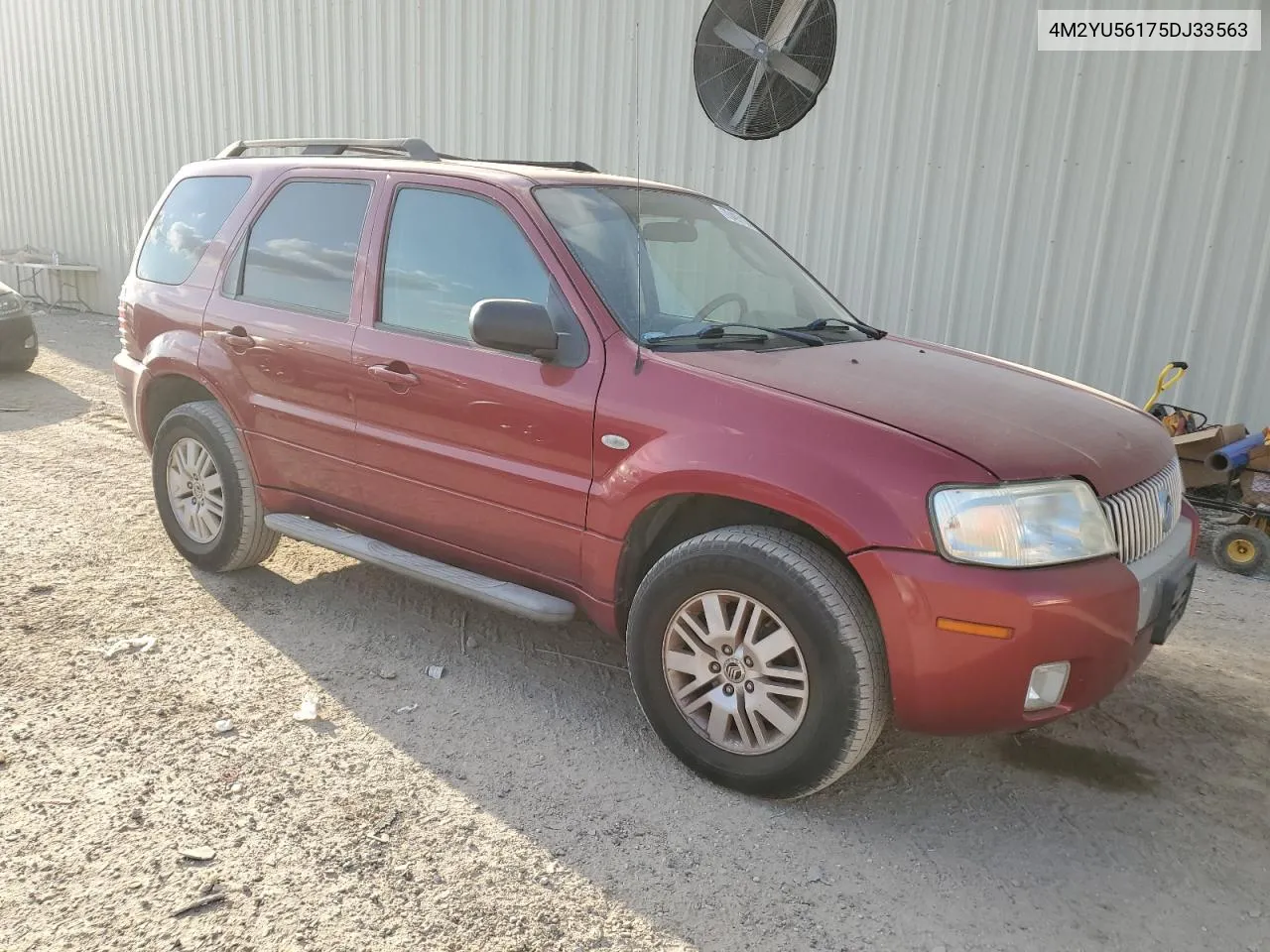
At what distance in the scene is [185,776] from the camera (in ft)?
9.29

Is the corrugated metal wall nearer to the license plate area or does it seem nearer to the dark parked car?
the license plate area

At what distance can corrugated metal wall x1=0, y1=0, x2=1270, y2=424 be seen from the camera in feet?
20.1

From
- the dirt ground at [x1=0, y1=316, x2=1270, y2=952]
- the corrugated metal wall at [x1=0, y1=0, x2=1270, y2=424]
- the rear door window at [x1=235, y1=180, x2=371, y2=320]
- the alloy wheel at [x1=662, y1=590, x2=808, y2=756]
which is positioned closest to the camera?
the dirt ground at [x1=0, y1=316, x2=1270, y2=952]

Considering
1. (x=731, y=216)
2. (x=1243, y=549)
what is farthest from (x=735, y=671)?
(x=1243, y=549)

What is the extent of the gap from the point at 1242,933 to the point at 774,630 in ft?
4.51

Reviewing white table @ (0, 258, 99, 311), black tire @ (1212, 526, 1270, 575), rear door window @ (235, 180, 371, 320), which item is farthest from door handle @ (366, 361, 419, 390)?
white table @ (0, 258, 99, 311)

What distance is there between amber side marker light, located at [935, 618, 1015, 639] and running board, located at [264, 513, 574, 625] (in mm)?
1245

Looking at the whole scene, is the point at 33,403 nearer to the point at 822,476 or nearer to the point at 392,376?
the point at 392,376

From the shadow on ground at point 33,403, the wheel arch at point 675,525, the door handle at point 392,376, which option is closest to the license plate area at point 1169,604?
the wheel arch at point 675,525

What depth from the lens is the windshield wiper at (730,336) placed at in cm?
310

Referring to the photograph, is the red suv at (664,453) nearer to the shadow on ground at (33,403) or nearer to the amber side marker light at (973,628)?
the amber side marker light at (973,628)

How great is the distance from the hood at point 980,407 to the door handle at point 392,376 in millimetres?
1019

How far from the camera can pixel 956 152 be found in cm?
686

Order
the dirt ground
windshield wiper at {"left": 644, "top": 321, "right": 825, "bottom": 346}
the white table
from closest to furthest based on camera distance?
the dirt ground
windshield wiper at {"left": 644, "top": 321, "right": 825, "bottom": 346}
the white table
